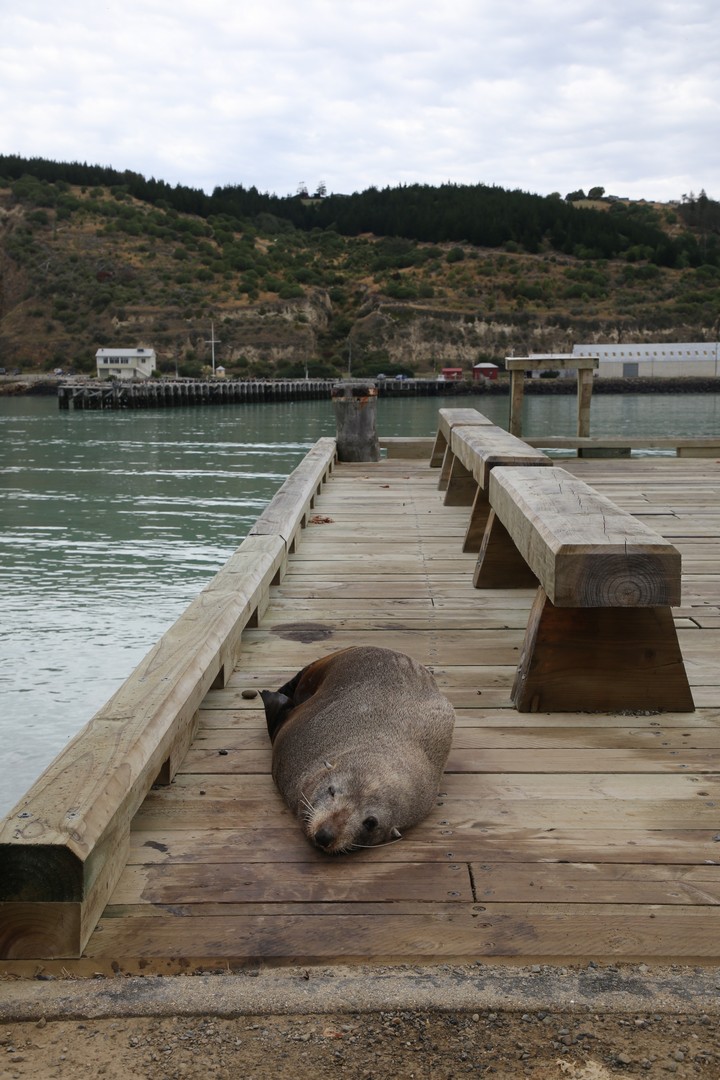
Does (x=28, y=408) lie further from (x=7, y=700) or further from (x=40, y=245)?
(x=7, y=700)

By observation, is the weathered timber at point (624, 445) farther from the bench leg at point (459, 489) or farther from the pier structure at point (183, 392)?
the pier structure at point (183, 392)

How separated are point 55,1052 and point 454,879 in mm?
1059

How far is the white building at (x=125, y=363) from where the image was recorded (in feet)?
338

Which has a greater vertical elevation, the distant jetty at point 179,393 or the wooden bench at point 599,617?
the wooden bench at point 599,617

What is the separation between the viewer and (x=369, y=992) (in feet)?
7.50

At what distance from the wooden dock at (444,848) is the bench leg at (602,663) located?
0.21ft

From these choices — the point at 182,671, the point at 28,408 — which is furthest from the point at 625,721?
the point at 28,408

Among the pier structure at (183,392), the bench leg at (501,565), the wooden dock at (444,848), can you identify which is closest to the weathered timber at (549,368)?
the bench leg at (501,565)

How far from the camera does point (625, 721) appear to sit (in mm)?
3869

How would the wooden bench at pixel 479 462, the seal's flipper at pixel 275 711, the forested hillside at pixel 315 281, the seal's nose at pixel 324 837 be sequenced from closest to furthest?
1. the seal's nose at pixel 324 837
2. the seal's flipper at pixel 275 711
3. the wooden bench at pixel 479 462
4. the forested hillside at pixel 315 281

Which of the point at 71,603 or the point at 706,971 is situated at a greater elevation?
the point at 706,971

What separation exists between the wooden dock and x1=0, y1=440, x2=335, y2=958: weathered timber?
0.01 m

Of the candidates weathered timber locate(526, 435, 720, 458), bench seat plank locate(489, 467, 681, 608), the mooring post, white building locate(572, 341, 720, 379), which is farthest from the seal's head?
white building locate(572, 341, 720, 379)

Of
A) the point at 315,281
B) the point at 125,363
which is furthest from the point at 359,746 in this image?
the point at 315,281
